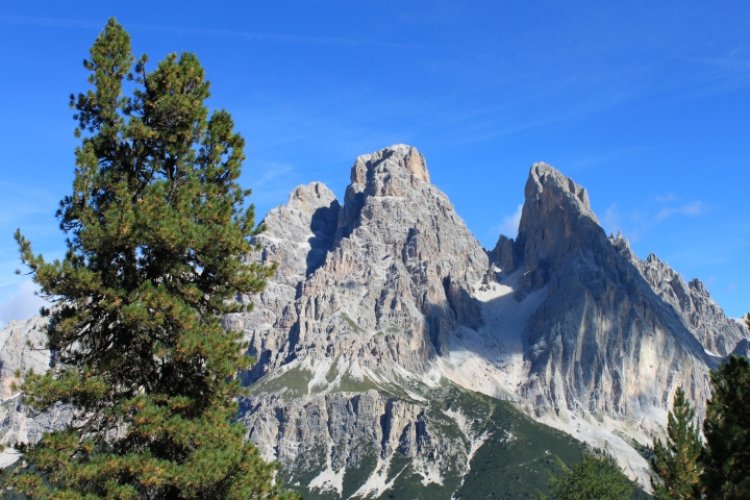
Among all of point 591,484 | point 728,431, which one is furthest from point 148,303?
point 591,484

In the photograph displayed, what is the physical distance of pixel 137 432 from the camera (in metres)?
26.4

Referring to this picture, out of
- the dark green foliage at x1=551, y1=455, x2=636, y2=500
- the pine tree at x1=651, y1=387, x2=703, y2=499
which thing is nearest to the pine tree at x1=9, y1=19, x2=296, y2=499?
the pine tree at x1=651, y1=387, x2=703, y2=499

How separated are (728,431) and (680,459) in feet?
12.1

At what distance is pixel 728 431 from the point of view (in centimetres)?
3300

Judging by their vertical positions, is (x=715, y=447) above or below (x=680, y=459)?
above

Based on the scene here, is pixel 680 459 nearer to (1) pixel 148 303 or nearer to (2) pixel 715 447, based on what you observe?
(2) pixel 715 447

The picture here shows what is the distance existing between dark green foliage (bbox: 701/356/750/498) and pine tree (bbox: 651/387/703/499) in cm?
74

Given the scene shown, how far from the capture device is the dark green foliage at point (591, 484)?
71.8 metres

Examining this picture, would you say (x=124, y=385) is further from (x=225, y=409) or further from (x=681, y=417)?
(x=681, y=417)

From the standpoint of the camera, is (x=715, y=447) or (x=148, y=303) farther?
(x=715, y=447)

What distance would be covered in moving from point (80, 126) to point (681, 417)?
28480 mm

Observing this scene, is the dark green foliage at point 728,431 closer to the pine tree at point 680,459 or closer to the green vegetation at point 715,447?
the green vegetation at point 715,447

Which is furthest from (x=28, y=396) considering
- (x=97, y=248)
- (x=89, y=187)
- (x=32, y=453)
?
(x=89, y=187)

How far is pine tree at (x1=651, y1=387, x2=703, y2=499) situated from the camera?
34906 millimetres
